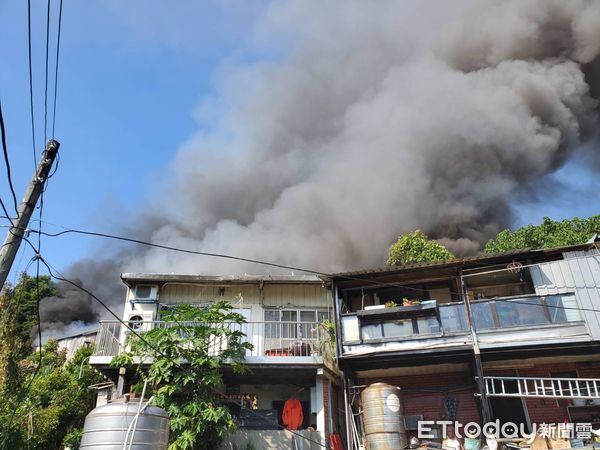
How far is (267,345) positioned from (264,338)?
0.91 feet

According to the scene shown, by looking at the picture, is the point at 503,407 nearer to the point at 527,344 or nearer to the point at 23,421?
the point at 527,344

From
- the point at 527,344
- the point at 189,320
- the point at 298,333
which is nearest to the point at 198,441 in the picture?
the point at 189,320

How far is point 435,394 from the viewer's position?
16.9 m

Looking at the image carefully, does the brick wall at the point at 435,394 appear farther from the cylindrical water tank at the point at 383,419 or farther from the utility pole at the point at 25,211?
the utility pole at the point at 25,211

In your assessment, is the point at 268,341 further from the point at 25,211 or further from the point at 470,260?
the point at 25,211

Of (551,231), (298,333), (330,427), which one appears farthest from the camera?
(551,231)

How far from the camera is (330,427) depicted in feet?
51.1

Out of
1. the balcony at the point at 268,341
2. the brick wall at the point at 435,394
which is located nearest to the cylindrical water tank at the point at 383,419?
the brick wall at the point at 435,394

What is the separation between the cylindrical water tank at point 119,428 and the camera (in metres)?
8.43

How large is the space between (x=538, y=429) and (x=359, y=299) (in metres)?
7.13

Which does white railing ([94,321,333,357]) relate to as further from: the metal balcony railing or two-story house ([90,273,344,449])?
the metal balcony railing

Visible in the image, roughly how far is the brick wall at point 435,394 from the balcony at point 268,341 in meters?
2.54

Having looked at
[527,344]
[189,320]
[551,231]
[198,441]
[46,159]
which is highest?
[551,231]

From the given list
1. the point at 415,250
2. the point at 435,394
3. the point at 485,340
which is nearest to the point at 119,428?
the point at 485,340
